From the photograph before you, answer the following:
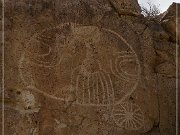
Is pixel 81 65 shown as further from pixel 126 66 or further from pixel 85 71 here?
pixel 126 66

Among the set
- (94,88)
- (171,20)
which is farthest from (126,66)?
(171,20)

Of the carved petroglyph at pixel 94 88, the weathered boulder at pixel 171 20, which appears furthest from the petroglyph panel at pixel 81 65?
the weathered boulder at pixel 171 20

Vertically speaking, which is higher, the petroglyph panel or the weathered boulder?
the weathered boulder

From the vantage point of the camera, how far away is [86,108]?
4.59m

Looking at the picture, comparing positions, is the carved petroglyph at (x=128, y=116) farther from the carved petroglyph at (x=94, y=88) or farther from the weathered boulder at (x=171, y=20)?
the weathered boulder at (x=171, y=20)

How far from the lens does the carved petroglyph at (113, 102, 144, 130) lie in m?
4.70

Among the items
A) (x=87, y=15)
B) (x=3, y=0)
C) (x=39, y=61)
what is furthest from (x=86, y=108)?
(x=3, y=0)

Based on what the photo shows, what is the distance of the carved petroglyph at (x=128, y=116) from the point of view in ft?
15.4

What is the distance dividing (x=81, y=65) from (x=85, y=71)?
0.26 feet

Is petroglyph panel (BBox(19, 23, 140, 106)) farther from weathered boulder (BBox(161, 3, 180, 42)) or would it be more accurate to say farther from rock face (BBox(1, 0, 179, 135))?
weathered boulder (BBox(161, 3, 180, 42))

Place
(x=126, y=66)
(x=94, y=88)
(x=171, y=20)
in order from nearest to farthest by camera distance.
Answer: (x=94, y=88), (x=126, y=66), (x=171, y=20)

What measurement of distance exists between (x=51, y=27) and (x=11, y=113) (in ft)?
3.47

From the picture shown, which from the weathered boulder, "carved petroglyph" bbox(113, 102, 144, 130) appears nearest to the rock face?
"carved petroglyph" bbox(113, 102, 144, 130)

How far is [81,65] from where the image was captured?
470cm
